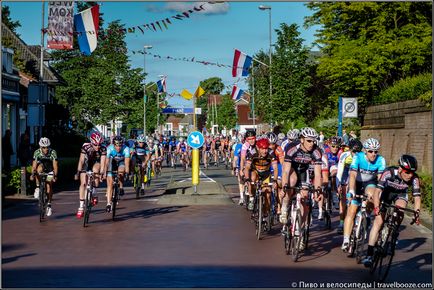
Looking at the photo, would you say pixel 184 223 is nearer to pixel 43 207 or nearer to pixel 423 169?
pixel 43 207

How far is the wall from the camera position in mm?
30469

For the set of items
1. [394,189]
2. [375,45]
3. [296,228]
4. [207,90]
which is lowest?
[296,228]

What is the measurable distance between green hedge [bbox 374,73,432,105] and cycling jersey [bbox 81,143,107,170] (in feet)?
50.1

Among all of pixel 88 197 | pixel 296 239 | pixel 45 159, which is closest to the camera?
pixel 296 239

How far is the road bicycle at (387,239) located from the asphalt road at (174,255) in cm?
17

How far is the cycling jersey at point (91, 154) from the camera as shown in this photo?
1833 cm

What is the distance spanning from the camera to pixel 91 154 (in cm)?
1845

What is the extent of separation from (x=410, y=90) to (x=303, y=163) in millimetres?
24063

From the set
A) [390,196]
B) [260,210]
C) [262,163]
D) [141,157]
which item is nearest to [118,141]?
[262,163]

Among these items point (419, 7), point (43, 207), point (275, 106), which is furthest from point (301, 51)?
point (43, 207)

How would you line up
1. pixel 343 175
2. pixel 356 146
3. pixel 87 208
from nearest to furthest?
1. pixel 356 146
2. pixel 343 175
3. pixel 87 208

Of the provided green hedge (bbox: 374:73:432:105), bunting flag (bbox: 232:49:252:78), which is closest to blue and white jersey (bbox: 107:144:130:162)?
green hedge (bbox: 374:73:432:105)

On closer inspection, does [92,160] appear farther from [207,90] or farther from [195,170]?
[207,90]

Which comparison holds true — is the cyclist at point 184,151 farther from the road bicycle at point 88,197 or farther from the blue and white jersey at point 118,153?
the road bicycle at point 88,197
